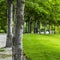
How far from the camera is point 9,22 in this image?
16812mm

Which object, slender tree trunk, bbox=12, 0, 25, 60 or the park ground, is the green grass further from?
slender tree trunk, bbox=12, 0, 25, 60

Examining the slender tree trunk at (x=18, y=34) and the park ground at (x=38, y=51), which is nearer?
the slender tree trunk at (x=18, y=34)

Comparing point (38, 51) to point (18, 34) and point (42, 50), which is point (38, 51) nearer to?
point (42, 50)

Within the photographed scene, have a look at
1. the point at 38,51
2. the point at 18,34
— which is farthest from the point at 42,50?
the point at 18,34

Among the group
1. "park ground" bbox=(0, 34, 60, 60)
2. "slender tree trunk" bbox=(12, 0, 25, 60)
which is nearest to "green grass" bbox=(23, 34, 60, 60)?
"park ground" bbox=(0, 34, 60, 60)

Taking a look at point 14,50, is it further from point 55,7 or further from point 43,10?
point 55,7

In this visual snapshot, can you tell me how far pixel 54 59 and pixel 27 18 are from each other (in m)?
34.6

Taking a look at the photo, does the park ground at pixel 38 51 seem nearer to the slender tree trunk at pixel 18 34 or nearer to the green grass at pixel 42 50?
the green grass at pixel 42 50

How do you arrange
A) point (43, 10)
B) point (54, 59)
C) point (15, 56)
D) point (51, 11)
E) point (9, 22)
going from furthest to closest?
point (51, 11), point (43, 10), point (9, 22), point (54, 59), point (15, 56)

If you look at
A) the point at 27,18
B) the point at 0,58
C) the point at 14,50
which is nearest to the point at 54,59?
the point at 0,58

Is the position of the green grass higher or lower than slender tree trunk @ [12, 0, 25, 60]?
lower

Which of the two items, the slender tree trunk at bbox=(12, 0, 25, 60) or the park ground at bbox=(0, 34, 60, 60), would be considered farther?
the park ground at bbox=(0, 34, 60, 60)

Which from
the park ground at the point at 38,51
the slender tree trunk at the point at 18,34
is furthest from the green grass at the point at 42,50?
the slender tree trunk at the point at 18,34

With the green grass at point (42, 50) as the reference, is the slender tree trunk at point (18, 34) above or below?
above
